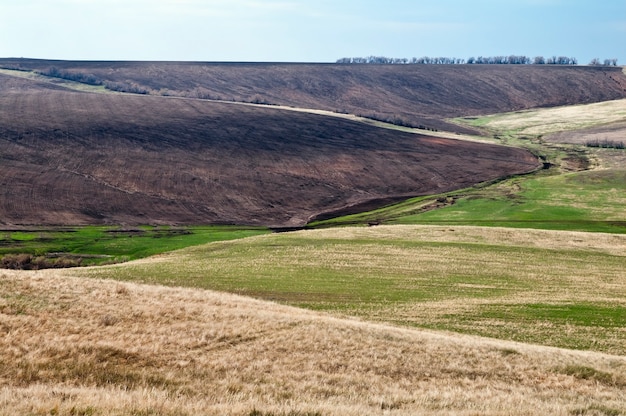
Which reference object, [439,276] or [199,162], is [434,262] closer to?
[439,276]

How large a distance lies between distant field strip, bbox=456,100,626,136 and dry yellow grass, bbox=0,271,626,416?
408 feet

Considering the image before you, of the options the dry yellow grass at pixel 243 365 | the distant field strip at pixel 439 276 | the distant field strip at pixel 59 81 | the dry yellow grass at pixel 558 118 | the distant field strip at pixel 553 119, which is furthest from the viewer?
the distant field strip at pixel 553 119

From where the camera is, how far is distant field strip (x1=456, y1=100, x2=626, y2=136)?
14400 centimetres

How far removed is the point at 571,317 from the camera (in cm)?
3238

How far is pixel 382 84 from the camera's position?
6806 inches

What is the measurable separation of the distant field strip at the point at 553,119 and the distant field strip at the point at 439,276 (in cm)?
8823

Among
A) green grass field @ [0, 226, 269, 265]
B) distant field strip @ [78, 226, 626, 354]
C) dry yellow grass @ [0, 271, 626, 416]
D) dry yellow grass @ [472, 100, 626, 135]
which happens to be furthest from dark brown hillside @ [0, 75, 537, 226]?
dry yellow grass @ [0, 271, 626, 416]

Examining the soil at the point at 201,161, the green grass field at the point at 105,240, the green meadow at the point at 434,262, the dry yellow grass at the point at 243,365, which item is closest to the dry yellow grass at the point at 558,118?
the soil at the point at 201,161

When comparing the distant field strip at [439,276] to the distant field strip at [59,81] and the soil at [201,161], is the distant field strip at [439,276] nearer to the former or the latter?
the soil at [201,161]

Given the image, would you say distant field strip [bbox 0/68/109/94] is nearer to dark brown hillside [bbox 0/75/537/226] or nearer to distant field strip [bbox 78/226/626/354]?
dark brown hillside [bbox 0/75/537/226]

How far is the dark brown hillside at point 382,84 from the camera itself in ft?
503

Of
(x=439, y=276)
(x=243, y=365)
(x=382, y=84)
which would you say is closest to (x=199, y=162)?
(x=439, y=276)

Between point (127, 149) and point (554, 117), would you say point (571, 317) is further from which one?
point (554, 117)

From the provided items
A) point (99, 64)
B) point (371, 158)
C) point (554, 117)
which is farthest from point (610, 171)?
point (99, 64)
